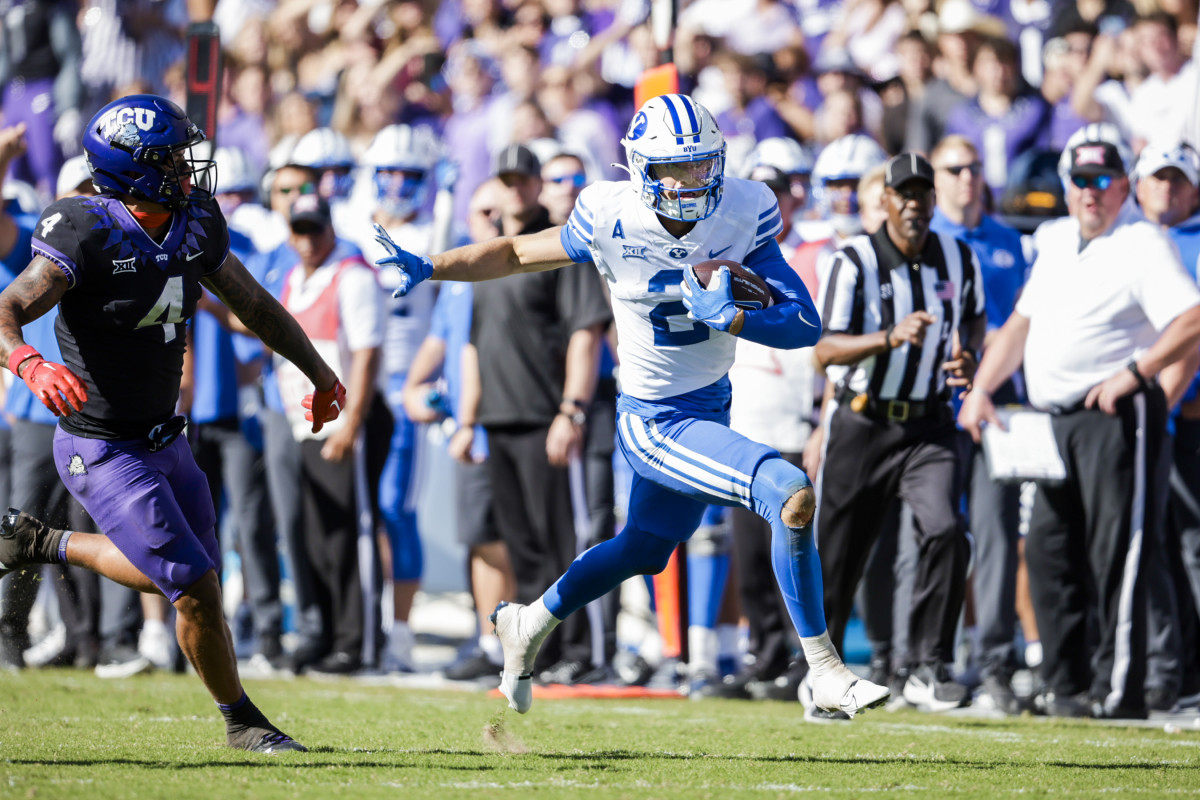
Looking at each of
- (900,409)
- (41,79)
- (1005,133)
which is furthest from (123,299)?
(41,79)

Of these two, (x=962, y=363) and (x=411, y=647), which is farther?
(x=411, y=647)

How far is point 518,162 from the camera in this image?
8.48m

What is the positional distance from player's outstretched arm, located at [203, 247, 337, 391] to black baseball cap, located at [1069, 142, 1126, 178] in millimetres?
3740

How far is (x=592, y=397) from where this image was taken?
27.8 ft

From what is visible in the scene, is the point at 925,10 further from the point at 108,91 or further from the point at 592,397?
the point at 108,91

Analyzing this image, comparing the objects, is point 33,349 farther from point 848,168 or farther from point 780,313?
point 848,168

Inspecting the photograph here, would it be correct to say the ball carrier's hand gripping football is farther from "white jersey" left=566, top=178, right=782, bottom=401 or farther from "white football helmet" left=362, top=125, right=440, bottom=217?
"white football helmet" left=362, top=125, right=440, bottom=217

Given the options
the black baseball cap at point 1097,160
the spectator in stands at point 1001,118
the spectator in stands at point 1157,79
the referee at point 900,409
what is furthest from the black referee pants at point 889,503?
the spectator in stands at point 1157,79

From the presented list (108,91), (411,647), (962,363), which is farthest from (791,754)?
(108,91)

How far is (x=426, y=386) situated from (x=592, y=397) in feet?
4.09

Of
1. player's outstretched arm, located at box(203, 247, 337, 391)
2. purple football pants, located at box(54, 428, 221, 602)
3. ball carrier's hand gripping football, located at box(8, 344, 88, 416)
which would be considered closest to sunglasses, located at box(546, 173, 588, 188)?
player's outstretched arm, located at box(203, 247, 337, 391)

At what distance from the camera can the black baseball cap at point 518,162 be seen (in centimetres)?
848

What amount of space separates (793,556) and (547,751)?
47.7 inches

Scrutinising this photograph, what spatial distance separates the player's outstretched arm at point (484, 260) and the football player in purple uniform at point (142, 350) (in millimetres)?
666
